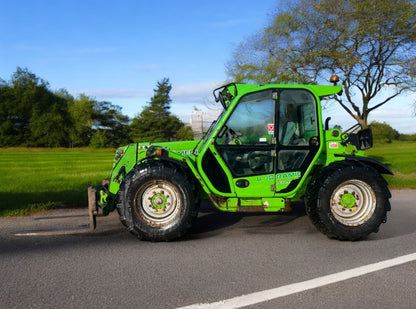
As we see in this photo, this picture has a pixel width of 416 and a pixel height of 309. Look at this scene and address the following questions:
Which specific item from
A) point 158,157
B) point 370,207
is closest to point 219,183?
point 158,157

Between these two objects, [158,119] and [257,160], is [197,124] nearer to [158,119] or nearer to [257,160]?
[257,160]

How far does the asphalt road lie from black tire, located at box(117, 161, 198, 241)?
216mm

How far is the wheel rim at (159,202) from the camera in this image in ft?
15.9

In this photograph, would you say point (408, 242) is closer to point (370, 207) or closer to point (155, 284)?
point (370, 207)

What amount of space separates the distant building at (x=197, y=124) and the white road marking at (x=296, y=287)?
3806 mm

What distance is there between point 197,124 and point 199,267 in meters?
3.64

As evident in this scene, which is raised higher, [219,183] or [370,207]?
[219,183]

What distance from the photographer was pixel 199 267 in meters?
3.83

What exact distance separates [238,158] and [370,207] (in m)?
2.01

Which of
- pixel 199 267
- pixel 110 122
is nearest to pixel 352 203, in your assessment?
pixel 199 267

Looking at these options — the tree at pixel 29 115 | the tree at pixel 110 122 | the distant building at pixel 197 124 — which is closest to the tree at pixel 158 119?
the tree at pixel 110 122

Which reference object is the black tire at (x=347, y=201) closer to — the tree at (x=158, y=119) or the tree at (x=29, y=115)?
the tree at (x=158, y=119)

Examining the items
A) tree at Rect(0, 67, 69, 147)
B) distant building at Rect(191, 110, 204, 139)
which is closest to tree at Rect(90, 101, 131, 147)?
tree at Rect(0, 67, 69, 147)

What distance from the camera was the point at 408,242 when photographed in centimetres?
484
